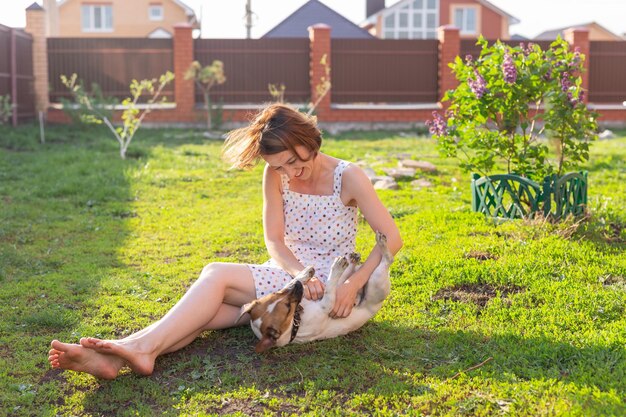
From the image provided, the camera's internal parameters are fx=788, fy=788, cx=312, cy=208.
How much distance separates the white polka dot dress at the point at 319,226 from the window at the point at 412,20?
123 feet

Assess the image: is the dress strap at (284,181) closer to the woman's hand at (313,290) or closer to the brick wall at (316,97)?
the woman's hand at (313,290)

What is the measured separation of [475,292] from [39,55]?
15384 millimetres

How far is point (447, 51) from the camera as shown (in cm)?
1855

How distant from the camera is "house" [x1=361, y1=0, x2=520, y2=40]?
40.5 m

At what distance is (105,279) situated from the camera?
16.0 ft

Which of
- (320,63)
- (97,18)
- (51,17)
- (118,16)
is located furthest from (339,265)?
(97,18)

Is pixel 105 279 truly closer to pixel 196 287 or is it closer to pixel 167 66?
pixel 196 287

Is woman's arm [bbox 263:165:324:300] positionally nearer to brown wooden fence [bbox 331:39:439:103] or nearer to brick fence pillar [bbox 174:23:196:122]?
brick fence pillar [bbox 174:23:196:122]

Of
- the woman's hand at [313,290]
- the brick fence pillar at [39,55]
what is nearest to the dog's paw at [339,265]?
the woman's hand at [313,290]

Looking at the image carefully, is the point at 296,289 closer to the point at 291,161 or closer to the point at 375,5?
the point at 291,161

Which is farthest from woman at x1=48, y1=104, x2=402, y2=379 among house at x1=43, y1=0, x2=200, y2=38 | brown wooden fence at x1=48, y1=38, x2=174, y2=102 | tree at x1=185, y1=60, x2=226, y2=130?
house at x1=43, y1=0, x2=200, y2=38

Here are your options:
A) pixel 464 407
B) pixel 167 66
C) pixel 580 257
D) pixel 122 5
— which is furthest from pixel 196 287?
pixel 122 5

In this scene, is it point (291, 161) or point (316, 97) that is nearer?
point (291, 161)

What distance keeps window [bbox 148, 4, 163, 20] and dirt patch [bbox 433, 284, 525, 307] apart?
3991 centimetres
